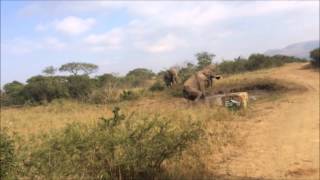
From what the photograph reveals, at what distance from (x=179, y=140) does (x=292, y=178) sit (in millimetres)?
1715

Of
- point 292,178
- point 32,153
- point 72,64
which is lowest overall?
point 292,178

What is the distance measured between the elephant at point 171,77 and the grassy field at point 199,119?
147 cm

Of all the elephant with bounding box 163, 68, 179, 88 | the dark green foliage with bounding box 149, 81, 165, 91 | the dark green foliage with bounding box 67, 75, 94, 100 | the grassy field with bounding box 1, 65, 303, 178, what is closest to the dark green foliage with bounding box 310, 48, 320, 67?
the grassy field with bounding box 1, 65, 303, 178

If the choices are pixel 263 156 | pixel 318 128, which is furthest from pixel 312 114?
pixel 263 156

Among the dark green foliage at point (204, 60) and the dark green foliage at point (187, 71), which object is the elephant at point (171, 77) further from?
the dark green foliage at point (204, 60)

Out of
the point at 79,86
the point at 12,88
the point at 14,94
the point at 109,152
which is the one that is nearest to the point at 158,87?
the point at 79,86

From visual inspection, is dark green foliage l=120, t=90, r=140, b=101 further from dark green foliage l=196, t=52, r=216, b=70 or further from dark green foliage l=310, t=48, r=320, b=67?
dark green foliage l=310, t=48, r=320, b=67

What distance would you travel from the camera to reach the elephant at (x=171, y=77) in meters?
23.7

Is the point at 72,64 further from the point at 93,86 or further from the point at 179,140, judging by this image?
the point at 179,140

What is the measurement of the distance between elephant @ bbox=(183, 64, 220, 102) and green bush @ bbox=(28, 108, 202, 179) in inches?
351

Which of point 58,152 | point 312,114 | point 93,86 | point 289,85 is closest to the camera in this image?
point 58,152

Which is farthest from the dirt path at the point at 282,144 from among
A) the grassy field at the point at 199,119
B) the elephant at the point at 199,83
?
the elephant at the point at 199,83

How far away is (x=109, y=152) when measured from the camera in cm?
691

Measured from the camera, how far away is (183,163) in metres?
7.72
